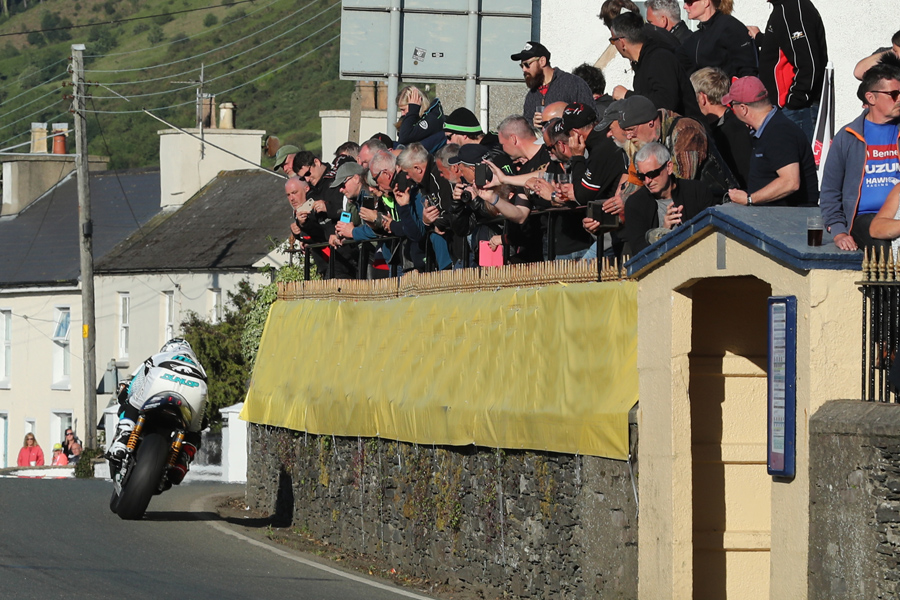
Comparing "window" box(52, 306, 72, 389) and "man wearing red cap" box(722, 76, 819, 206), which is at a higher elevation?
"man wearing red cap" box(722, 76, 819, 206)

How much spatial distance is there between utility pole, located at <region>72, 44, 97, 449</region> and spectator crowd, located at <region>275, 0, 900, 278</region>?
21.0m

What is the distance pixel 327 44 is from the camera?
142625 mm

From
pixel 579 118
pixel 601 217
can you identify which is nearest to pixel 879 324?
pixel 601 217

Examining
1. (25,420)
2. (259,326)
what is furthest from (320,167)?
(25,420)

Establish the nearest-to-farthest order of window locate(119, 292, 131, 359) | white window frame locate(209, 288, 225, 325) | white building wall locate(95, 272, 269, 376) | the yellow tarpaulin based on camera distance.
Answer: the yellow tarpaulin < white window frame locate(209, 288, 225, 325) < white building wall locate(95, 272, 269, 376) < window locate(119, 292, 131, 359)

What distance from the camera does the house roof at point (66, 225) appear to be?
4738 centimetres

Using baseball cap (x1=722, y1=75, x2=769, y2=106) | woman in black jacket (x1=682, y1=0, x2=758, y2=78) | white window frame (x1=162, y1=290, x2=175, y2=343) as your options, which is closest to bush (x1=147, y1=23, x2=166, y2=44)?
white window frame (x1=162, y1=290, x2=175, y2=343)

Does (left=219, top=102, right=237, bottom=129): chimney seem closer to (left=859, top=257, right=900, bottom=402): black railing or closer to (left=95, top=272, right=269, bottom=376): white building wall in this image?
(left=95, top=272, right=269, bottom=376): white building wall

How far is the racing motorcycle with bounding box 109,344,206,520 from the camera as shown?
49.7ft

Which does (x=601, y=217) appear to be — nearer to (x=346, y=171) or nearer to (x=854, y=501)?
(x=854, y=501)

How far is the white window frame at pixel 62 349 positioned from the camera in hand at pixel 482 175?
35.2 m

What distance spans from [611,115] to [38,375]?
125 feet

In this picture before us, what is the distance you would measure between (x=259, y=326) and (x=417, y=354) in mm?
15698

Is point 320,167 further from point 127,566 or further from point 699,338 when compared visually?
point 699,338
